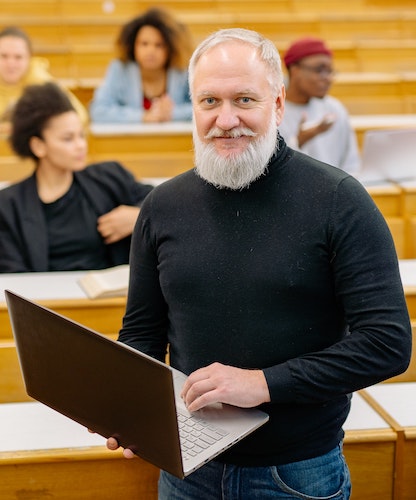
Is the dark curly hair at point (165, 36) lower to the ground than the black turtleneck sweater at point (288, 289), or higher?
higher

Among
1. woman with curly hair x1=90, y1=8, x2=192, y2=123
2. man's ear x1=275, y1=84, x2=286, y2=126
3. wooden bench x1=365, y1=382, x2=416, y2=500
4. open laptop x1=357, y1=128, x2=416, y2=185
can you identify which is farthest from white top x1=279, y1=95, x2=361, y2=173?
man's ear x1=275, y1=84, x2=286, y2=126

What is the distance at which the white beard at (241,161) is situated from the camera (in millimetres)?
→ 388

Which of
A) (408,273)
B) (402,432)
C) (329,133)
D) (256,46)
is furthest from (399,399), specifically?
(329,133)

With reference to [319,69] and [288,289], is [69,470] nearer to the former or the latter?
[288,289]

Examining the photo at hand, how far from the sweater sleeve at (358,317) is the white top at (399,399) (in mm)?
196

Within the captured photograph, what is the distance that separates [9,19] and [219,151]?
1705 millimetres

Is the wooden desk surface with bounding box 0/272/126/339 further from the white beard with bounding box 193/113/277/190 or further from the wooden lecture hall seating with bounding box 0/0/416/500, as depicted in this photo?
the white beard with bounding box 193/113/277/190

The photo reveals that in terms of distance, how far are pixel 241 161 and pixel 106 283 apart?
1.13 ft

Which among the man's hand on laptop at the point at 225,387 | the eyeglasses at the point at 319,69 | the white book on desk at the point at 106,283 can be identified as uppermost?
the eyeglasses at the point at 319,69

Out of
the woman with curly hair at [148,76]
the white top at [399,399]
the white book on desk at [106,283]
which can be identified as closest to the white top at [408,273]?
the white top at [399,399]

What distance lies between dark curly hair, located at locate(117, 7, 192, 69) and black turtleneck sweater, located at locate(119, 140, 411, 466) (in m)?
0.96

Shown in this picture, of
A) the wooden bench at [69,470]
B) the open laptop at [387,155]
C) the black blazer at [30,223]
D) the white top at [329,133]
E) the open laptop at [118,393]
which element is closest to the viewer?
the open laptop at [118,393]

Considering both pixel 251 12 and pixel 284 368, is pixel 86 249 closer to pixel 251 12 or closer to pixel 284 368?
pixel 284 368

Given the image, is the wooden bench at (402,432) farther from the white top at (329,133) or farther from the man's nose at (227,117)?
the white top at (329,133)
